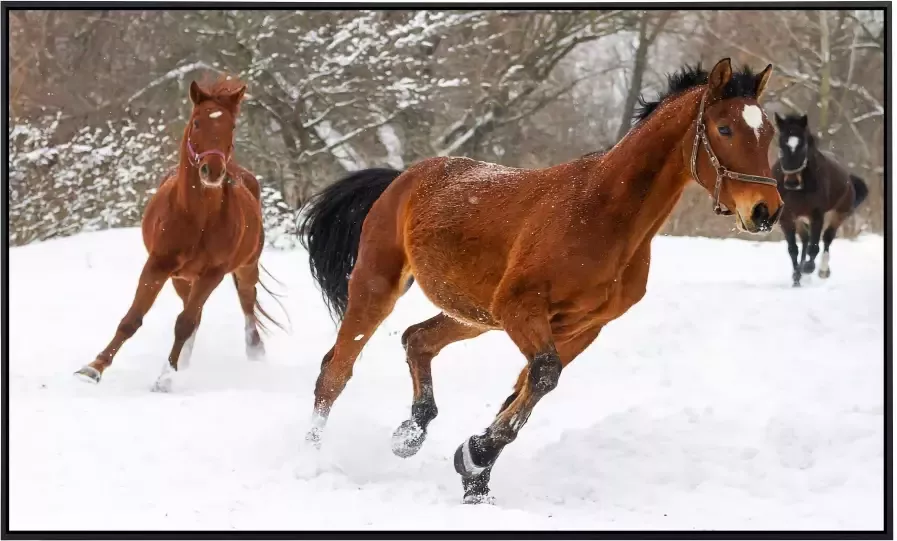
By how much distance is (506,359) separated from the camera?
28.8 feet

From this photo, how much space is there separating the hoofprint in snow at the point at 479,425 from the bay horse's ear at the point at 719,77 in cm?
190

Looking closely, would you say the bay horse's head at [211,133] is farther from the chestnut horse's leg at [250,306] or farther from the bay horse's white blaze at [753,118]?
the bay horse's white blaze at [753,118]

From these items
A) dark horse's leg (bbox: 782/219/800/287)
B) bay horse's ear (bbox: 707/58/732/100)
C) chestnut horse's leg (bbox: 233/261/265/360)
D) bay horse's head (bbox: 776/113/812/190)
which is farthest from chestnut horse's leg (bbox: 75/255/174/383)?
dark horse's leg (bbox: 782/219/800/287)

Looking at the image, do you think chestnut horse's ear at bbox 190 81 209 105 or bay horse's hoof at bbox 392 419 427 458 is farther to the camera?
chestnut horse's ear at bbox 190 81 209 105

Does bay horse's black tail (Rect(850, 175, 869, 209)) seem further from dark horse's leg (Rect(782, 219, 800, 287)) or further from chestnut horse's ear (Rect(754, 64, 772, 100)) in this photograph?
chestnut horse's ear (Rect(754, 64, 772, 100))

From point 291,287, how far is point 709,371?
5670 mm

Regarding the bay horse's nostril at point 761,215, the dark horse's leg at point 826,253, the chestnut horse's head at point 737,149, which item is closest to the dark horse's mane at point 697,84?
the chestnut horse's head at point 737,149

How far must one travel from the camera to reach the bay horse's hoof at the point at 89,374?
6.72m

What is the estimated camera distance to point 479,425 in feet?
21.7

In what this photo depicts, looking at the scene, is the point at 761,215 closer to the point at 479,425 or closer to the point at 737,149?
the point at 737,149

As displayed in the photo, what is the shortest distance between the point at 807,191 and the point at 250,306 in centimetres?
640

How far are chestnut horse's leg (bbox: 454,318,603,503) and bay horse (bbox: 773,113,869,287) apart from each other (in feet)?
23.1

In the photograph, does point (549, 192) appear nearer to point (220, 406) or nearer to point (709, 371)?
point (220, 406)

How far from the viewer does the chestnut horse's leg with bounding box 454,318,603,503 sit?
13.6 ft
